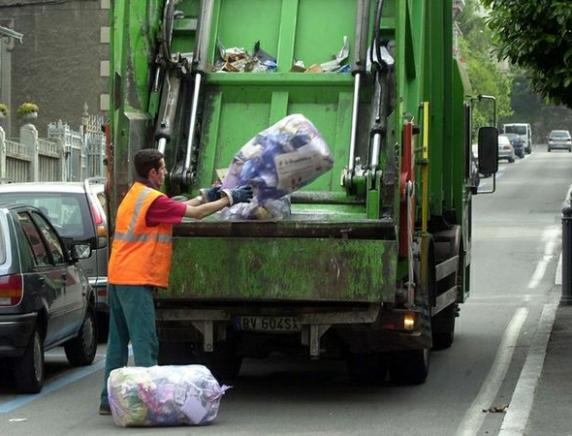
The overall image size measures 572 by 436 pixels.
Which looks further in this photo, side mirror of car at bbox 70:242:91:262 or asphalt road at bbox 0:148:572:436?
side mirror of car at bbox 70:242:91:262

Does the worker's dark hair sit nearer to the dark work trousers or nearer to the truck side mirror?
the dark work trousers

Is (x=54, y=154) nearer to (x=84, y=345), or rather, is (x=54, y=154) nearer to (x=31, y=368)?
(x=84, y=345)

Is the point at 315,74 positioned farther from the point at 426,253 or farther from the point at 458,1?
the point at 458,1

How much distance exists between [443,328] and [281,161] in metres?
5.10

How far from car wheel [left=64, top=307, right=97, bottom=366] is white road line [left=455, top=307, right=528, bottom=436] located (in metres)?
3.69

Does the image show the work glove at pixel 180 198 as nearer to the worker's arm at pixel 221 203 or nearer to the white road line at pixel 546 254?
the worker's arm at pixel 221 203

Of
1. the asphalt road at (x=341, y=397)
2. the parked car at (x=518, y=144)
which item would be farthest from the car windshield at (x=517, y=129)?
the asphalt road at (x=341, y=397)

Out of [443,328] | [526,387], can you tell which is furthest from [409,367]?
[443,328]

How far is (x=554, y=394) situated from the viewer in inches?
416

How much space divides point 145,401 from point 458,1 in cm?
6321

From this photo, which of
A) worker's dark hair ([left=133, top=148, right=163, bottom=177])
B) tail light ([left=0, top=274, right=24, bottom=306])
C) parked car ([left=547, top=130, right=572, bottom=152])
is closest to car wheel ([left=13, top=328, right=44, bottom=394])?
tail light ([left=0, top=274, right=24, bottom=306])

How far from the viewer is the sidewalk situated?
9109 mm

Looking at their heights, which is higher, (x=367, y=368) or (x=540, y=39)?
(x=540, y=39)

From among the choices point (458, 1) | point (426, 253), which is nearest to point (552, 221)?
point (426, 253)
